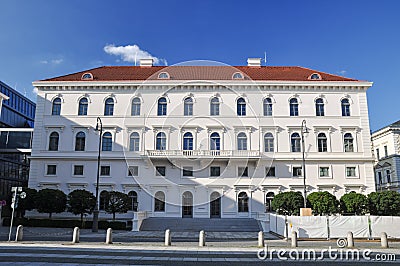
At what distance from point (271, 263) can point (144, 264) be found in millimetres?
4547

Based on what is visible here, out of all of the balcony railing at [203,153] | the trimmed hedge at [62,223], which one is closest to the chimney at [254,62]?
the balcony railing at [203,153]

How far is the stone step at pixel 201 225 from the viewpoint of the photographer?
95.9 feet

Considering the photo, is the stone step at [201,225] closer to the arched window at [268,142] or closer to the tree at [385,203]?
the arched window at [268,142]

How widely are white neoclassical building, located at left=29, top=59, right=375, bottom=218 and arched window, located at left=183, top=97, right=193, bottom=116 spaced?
0.11 m

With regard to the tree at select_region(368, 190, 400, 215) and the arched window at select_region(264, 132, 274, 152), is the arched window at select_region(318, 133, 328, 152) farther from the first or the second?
the tree at select_region(368, 190, 400, 215)

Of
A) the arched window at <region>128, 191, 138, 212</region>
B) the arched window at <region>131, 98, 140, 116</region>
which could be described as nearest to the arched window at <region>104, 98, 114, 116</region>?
the arched window at <region>131, 98, 140, 116</region>

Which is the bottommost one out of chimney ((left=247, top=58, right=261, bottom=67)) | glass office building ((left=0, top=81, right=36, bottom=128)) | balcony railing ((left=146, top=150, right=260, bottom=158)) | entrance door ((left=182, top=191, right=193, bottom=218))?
entrance door ((left=182, top=191, right=193, bottom=218))

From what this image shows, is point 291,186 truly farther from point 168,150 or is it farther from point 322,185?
point 168,150

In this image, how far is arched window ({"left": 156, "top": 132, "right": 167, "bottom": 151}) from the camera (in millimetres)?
36125

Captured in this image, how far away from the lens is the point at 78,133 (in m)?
37.2

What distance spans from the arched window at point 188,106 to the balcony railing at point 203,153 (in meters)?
4.87

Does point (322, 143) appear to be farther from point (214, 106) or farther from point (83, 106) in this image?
point (83, 106)

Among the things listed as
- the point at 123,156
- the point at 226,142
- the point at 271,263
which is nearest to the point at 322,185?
the point at 226,142

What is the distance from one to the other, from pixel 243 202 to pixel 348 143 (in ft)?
42.6
